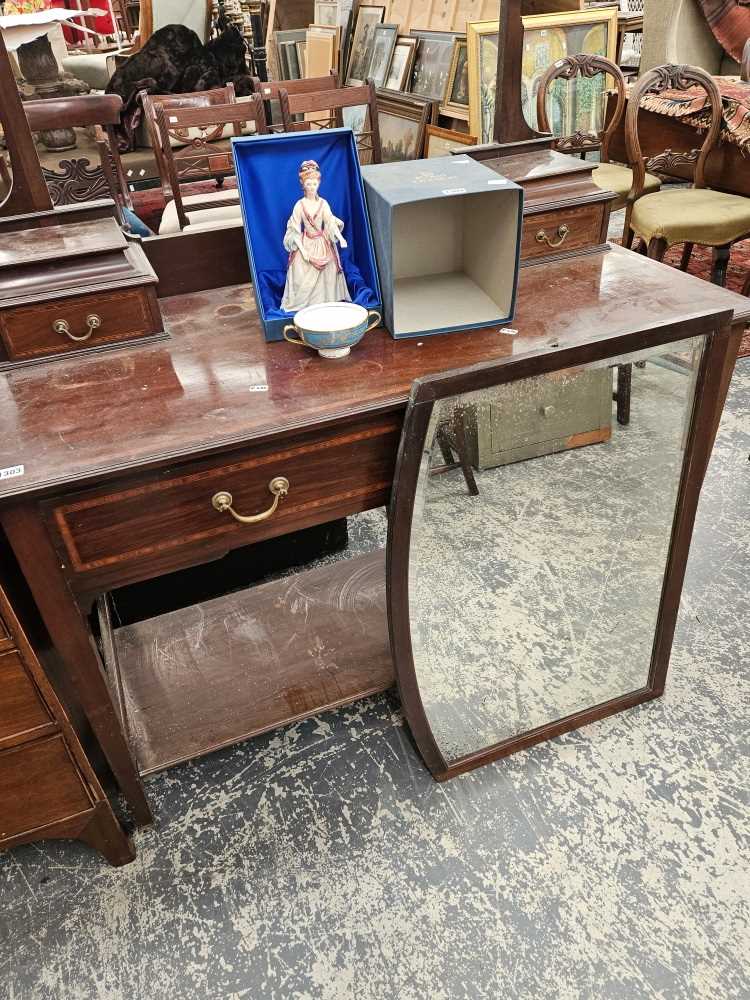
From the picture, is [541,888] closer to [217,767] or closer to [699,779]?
[699,779]

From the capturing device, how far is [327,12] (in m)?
5.46

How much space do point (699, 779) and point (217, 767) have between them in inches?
37.9

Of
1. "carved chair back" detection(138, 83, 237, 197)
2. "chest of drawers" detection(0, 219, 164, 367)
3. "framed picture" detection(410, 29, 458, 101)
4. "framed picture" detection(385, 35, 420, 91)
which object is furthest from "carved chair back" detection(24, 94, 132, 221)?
"framed picture" detection(385, 35, 420, 91)

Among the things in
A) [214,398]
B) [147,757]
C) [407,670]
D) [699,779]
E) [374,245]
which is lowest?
[699,779]

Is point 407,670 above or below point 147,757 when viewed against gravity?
above

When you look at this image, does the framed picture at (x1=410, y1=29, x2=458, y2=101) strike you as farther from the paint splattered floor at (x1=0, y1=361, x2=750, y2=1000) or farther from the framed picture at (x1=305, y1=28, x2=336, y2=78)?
Answer: the paint splattered floor at (x1=0, y1=361, x2=750, y2=1000)

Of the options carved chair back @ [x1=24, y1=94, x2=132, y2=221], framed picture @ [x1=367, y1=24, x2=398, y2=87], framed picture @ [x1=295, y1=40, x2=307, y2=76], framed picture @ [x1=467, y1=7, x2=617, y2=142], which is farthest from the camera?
framed picture @ [x1=295, y1=40, x2=307, y2=76]

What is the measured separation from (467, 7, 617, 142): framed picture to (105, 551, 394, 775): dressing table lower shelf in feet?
8.84

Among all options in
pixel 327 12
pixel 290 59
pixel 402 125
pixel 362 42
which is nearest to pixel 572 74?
pixel 402 125

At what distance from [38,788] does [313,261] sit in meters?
0.97

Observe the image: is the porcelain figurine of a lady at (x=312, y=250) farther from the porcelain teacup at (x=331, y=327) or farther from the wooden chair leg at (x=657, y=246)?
the wooden chair leg at (x=657, y=246)

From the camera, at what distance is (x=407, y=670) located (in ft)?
4.18

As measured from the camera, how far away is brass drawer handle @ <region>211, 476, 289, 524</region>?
1012 millimetres

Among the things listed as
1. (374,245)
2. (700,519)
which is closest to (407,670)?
(374,245)
